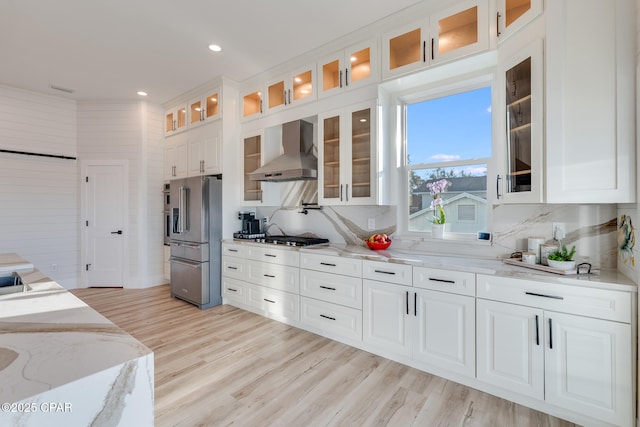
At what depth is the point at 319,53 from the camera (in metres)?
3.51

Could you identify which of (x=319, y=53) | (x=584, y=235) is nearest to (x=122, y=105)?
(x=319, y=53)

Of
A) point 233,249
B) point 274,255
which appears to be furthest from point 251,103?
point 274,255

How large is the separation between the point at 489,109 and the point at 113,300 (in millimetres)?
5315

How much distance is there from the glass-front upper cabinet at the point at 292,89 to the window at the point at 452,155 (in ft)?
3.92

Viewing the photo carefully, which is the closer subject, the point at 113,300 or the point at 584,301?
the point at 584,301

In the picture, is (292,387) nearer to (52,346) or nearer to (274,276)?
(274,276)

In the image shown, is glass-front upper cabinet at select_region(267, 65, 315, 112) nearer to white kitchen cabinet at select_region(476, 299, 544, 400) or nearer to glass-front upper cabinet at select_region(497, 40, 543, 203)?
glass-front upper cabinet at select_region(497, 40, 543, 203)

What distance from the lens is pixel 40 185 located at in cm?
481

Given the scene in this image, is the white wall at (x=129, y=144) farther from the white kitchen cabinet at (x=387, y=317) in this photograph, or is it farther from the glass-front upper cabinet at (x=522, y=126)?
the glass-front upper cabinet at (x=522, y=126)

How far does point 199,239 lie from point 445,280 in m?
3.09

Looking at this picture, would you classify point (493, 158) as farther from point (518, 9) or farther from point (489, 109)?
point (518, 9)

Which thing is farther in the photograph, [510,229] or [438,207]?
[438,207]

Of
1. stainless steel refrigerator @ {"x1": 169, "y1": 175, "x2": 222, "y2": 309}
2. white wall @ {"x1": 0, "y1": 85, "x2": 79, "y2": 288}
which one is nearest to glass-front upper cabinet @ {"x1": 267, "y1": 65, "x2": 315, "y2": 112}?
stainless steel refrigerator @ {"x1": 169, "y1": 175, "x2": 222, "y2": 309}

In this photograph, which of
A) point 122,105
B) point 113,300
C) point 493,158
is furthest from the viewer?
point 122,105
